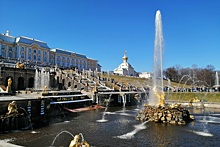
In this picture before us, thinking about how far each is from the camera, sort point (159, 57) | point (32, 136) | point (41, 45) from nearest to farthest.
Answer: point (32, 136)
point (159, 57)
point (41, 45)

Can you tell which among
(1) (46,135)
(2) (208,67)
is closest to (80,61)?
(2) (208,67)

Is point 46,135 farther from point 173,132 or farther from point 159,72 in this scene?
point 159,72

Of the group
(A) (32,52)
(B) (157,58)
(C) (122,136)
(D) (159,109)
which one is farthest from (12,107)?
(A) (32,52)

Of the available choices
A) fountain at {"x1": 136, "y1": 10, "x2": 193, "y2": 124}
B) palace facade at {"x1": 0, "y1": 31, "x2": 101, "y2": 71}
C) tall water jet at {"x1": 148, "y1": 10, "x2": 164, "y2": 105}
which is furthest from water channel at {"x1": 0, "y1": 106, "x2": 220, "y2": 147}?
palace facade at {"x1": 0, "y1": 31, "x2": 101, "y2": 71}

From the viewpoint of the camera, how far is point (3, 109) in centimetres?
1727

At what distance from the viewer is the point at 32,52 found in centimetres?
8556

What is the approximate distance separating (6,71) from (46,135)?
26.6 metres

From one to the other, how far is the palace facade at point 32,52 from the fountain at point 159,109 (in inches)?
1975

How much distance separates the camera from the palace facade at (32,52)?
7756 centimetres

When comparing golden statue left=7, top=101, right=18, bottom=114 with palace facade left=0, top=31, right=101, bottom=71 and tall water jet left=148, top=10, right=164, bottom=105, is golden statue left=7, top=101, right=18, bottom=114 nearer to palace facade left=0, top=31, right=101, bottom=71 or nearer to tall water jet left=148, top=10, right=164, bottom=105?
tall water jet left=148, top=10, right=164, bottom=105

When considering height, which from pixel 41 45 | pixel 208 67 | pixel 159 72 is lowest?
pixel 159 72

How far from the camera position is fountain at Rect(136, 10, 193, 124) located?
20477mm

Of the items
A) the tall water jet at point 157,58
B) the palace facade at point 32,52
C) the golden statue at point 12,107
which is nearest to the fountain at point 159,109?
the tall water jet at point 157,58

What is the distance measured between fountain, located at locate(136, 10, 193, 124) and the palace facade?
50.2 meters
